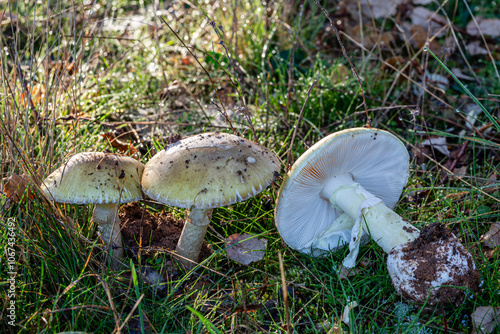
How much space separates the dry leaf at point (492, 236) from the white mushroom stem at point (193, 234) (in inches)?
73.2

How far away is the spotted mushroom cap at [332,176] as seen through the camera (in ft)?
7.08

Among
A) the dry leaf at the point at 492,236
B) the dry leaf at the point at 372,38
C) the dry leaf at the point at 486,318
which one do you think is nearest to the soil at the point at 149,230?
the dry leaf at the point at 486,318

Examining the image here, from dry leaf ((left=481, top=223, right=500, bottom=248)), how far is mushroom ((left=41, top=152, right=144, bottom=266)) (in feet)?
7.50

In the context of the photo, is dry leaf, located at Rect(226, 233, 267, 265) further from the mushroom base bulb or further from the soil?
the mushroom base bulb

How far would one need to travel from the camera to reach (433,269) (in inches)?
82.7

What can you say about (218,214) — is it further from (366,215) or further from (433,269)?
(433,269)

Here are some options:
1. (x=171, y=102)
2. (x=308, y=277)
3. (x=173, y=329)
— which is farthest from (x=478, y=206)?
(x=171, y=102)

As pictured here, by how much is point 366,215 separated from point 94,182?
159 cm

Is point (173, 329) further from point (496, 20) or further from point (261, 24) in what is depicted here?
point (496, 20)

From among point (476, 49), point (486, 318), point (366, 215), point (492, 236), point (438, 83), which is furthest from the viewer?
point (476, 49)

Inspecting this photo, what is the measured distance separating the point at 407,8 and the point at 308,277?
470 cm

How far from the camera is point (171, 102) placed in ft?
14.1

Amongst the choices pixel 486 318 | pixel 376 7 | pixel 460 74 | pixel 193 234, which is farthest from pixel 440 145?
pixel 376 7

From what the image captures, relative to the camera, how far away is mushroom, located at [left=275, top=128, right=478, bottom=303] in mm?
2113
